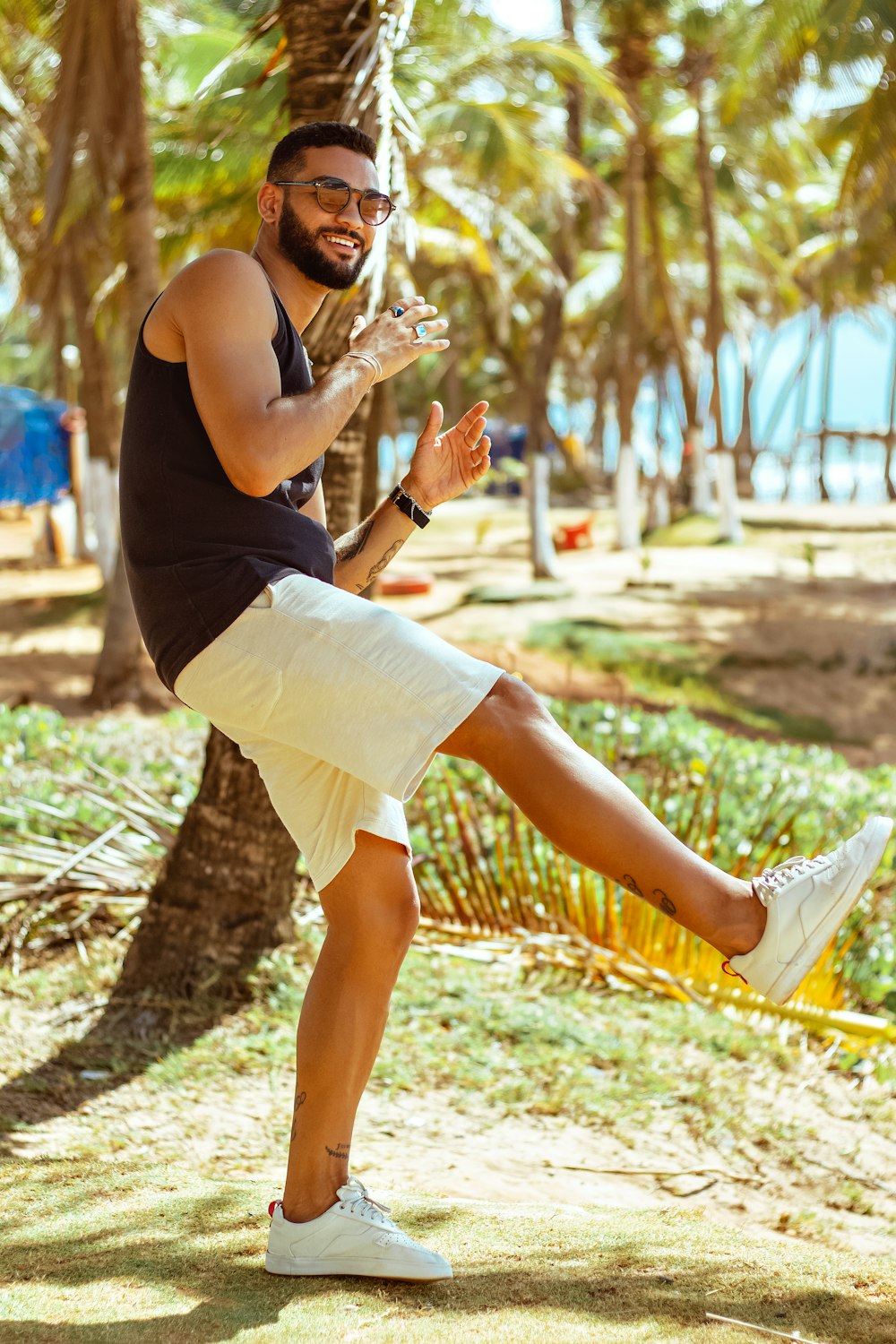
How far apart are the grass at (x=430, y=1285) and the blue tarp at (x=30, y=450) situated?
59.1 ft

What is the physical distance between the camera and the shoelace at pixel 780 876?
2.46 m

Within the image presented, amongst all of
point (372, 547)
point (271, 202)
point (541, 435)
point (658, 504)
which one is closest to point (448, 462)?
point (372, 547)

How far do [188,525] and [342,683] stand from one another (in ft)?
1.47

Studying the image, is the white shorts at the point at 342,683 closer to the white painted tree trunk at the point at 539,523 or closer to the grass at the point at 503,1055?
the grass at the point at 503,1055

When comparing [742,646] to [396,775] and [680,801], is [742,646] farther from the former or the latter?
[396,775]

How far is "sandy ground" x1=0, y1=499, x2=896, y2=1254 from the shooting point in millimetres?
3596

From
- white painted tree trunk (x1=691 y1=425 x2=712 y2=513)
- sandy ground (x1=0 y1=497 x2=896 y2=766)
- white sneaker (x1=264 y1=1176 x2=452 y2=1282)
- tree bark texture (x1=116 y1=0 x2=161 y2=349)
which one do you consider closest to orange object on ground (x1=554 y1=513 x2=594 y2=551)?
sandy ground (x1=0 y1=497 x2=896 y2=766)

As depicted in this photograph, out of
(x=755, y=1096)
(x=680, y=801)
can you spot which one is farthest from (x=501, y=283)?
(x=755, y=1096)

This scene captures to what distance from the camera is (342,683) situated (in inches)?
92.4

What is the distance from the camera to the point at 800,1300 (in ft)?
7.89

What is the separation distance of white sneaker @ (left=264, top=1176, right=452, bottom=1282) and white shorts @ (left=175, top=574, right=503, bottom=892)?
68cm

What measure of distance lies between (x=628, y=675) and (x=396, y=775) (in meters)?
12.0

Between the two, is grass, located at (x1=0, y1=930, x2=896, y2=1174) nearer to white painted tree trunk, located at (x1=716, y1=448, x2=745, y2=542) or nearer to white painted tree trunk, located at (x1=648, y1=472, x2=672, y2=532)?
white painted tree trunk, located at (x1=716, y1=448, x2=745, y2=542)

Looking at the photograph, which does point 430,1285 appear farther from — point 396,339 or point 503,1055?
point 503,1055
